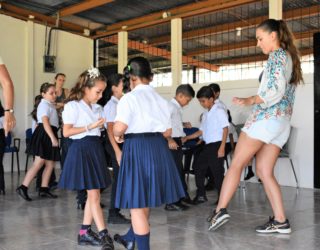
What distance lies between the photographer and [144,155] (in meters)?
2.31

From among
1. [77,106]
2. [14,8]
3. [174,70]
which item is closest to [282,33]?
[77,106]

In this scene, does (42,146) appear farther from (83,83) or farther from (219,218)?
(219,218)

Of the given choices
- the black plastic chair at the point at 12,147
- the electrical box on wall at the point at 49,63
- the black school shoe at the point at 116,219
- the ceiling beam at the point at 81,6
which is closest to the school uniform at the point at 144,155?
the black school shoe at the point at 116,219

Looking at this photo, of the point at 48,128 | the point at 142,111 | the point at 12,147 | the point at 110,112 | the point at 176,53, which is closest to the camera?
the point at 142,111

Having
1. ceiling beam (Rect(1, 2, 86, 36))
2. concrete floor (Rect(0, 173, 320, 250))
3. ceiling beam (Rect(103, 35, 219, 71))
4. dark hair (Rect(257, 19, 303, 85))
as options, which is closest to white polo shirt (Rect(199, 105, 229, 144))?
concrete floor (Rect(0, 173, 320, 250))

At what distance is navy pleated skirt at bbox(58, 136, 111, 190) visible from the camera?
2824 mm

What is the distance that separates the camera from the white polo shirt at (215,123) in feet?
14.5

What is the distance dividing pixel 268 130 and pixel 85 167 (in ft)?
4.41

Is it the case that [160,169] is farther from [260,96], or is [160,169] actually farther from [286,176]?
[286,176]

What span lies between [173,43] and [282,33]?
435cm

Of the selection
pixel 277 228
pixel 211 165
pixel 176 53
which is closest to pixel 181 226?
pixel 277 228

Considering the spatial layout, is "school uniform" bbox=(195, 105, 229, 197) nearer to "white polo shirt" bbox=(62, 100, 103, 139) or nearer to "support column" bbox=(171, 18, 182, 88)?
"white polo shirt" bbox=(62, 100, 103, 139)

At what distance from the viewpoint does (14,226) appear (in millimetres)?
3537

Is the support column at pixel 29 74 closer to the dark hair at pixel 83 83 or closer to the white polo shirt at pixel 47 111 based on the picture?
the white polo shirt at pixel 47 111
